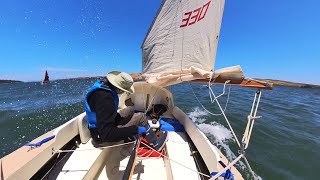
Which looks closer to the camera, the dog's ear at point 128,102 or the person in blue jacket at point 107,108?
the person in blue jacket at point 107,108

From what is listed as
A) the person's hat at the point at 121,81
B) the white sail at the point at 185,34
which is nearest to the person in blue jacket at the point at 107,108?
the person's hat at the point at 121,81

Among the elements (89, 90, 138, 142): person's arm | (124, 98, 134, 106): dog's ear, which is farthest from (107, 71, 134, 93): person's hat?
(124, 98, 134, 106): dog's ear

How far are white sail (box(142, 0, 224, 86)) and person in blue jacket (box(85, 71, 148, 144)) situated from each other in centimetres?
175

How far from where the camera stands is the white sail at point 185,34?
16.4ft

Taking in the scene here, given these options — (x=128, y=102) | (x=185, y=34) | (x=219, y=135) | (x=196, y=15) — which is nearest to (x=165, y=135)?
(x=128, y=102)

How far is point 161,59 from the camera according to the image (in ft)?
17.0

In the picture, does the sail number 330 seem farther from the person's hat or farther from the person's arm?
the person's arm

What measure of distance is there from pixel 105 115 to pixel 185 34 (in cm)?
324

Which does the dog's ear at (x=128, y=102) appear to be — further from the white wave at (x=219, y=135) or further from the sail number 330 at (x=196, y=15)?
the white wave at (x=219, y=135)

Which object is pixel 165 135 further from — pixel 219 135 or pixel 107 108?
pixel 219 135

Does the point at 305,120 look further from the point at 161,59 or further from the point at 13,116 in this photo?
the point at 13,116

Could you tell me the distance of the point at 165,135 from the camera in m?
3.97

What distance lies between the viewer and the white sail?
4984 millimetres

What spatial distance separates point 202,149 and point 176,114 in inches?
78.5
